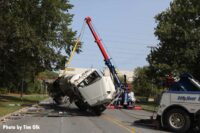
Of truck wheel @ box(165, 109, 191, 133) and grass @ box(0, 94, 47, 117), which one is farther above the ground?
grass @ box(0, 94, 47, 117)

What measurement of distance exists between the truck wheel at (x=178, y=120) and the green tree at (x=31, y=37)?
18326 mm

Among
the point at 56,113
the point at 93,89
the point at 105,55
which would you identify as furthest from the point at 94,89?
the point at 105,55

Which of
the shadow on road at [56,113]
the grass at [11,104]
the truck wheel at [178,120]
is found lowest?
the truck wheel at [178,120]

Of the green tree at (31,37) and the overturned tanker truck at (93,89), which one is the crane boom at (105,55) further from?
the overturned tanker truck at (93,89)

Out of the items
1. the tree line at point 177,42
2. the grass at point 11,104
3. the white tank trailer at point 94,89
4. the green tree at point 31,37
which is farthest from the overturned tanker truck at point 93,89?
the tree line at point 177,42

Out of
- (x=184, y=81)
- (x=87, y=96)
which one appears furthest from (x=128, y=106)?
(x=184, y=81)

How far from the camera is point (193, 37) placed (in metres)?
56.3

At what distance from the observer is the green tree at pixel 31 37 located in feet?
115

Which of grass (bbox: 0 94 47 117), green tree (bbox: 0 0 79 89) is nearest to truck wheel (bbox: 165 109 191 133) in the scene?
grass (bbox: 0 94 47 117)

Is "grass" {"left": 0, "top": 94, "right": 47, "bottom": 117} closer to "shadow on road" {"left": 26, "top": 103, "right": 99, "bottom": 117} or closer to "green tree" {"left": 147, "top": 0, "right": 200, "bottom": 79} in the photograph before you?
"shadow on road" {"left": 26, "top": 103, "right": 99, "bottom": 117}

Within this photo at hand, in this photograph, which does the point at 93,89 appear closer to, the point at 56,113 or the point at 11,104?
the point at 56,113

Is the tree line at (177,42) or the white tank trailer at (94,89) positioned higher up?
the tree line at (177,42)

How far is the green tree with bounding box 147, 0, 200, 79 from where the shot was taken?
55.9 metres

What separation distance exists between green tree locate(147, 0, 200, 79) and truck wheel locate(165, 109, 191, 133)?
35573mm
